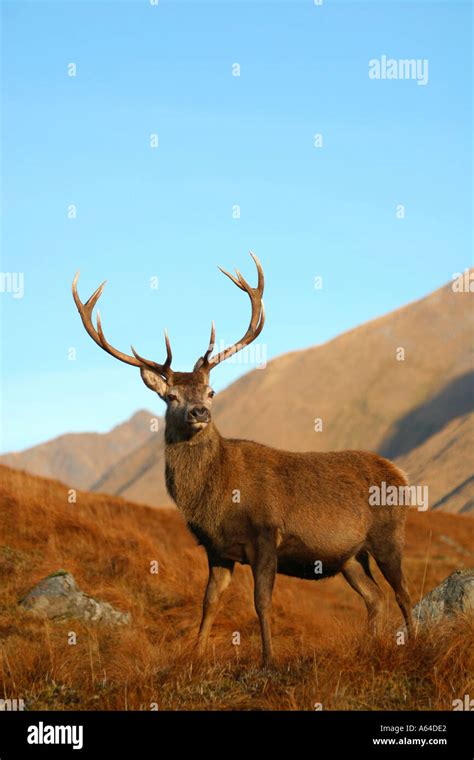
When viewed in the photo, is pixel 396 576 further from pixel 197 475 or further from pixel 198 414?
pixel 198 414

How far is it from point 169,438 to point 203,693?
3.22m

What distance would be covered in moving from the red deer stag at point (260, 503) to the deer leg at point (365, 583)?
0.5 inches

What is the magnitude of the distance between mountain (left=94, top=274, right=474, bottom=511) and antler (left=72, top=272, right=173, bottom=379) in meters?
98.0

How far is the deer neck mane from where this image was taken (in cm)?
1094

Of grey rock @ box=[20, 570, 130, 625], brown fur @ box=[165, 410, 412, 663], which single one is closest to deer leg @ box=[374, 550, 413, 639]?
brown fur @ box=[165, 410, 412, 663]

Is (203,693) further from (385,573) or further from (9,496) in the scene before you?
(9,496)

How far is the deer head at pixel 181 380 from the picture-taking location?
1095 cm

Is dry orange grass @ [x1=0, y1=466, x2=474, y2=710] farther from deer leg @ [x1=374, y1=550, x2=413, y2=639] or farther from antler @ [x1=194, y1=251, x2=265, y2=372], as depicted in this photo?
antler @ [x1=194, y1=251, x2=265, y2=372]

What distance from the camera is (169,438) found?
11398 mm

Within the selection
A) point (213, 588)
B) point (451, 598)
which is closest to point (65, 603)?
point (213, 588)

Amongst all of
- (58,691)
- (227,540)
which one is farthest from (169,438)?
(58,691)

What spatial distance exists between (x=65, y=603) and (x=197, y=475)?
4550 millimetres
